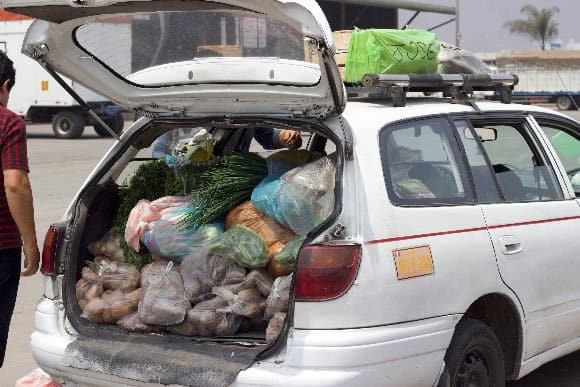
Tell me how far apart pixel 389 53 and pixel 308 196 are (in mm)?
1024

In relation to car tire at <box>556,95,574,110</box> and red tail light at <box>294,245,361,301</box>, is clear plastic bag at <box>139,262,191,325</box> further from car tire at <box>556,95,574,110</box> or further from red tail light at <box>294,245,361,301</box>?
car tire at <box>556,95,574,110</box>

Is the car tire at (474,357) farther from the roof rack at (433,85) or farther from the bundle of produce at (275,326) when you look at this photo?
the roof rack at (433,85)

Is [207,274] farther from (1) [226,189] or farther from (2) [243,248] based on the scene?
(1) [226,189]

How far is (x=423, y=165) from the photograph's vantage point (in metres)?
4.43

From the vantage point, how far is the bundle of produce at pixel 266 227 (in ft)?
14.7

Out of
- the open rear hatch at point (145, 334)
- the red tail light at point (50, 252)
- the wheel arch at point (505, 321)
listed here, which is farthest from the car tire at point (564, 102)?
the red tail light at point (50, 252)

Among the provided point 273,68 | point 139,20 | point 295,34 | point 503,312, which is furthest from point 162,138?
point 503,312

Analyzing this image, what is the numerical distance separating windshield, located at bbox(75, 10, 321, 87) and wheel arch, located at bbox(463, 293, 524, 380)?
1330 millimetres

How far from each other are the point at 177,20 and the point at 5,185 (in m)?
1.14

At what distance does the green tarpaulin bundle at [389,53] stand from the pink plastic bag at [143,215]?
1130 millimetres

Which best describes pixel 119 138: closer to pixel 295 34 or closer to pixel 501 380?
pixel 295 34

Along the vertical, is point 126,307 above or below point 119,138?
below

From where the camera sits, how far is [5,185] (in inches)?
180

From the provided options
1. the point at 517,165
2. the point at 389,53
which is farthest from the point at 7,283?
the point at 517,165
